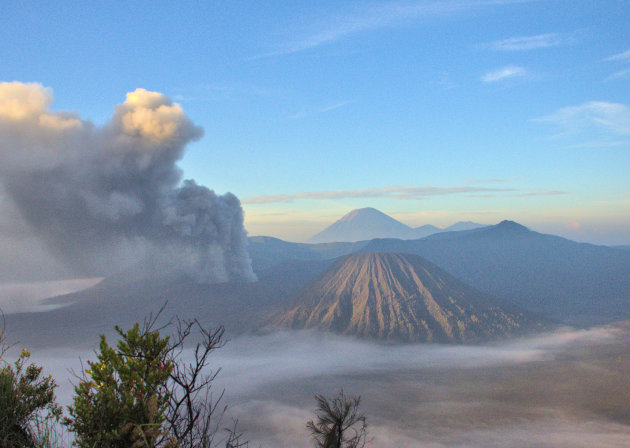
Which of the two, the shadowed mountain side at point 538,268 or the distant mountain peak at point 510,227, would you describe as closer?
the shadowed mountain side at point 538,268

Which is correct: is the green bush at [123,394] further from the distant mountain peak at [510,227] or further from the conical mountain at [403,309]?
the distant mountain peak at [510,227]

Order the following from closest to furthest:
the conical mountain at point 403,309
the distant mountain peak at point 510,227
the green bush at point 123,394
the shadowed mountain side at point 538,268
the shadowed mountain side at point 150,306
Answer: the green bush at point 123,394
the conical mountain at point 403,309
the shadowed mountain side at point 150,306
the shadowed mountain side at point 538,268
the distant mountain peak at point 510,227

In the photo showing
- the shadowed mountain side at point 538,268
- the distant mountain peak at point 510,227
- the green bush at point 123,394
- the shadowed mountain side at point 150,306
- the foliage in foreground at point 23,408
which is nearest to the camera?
the green bush at point 123,394

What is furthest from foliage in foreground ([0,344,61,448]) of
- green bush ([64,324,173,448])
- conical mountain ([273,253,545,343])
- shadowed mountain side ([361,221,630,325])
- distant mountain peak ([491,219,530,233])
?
distant mountain peak ([491,219,530,233])

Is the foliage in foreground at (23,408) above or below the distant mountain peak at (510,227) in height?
below

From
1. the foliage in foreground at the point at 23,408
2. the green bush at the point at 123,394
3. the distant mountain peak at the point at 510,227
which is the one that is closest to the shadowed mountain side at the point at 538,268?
the distant mountain peak at the point at 510,227

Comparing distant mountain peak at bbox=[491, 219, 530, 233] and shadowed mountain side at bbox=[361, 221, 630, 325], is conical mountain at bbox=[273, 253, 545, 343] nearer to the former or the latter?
shadowed mountain side at bbox=[361, 221, 630, 325]
